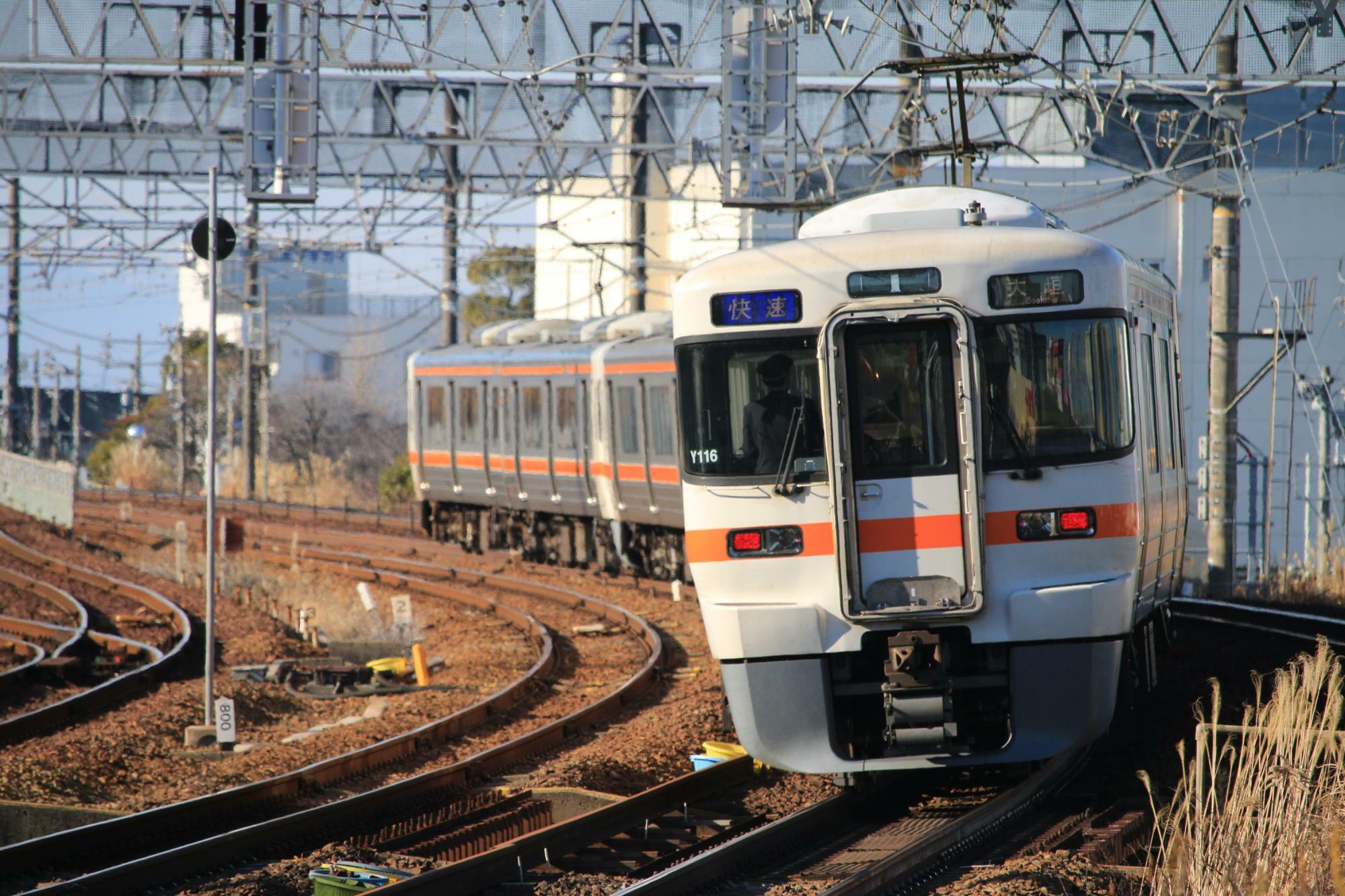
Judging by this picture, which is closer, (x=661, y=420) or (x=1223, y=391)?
(x=661, y=420)

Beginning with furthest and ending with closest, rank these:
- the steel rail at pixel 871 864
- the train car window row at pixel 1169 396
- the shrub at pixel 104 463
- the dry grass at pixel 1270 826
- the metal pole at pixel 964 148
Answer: the shrub at pixel 104 463, the metal pole at pixel 964 148, the train car window row at pixel 1169 396, the steel rail at pixel 871 864, the dry grass at pixel 1270 826

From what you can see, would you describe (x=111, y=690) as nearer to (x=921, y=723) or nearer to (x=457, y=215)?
(x=921, y=723)

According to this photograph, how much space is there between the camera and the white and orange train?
788 cm

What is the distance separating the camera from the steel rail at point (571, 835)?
660 cm

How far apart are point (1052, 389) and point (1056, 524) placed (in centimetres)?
63

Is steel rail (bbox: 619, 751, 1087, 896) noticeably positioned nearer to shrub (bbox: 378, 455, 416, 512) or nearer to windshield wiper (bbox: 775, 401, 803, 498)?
windshield wiper (bbox: 775, 401, 803, 498)

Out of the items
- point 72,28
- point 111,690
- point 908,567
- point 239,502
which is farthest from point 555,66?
point 239,502

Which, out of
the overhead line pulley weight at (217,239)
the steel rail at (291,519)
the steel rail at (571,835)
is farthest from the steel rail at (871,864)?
the steel rail at (291,519)

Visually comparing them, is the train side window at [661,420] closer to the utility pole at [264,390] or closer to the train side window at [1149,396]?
the train side window at [1149,396]

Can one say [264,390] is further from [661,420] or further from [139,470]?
[661,420]

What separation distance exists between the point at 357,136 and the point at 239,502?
1732 cm

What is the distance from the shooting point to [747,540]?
808cm

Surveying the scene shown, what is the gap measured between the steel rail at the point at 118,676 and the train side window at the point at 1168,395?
836 cm

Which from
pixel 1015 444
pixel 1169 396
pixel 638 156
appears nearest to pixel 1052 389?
pixel 1015 444
